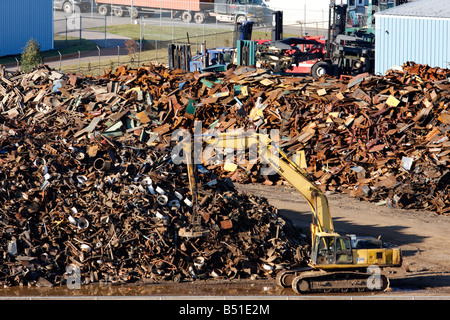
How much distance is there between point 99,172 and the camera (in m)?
16.9

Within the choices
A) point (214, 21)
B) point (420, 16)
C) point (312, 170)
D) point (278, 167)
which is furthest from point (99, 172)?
point (214, 21)

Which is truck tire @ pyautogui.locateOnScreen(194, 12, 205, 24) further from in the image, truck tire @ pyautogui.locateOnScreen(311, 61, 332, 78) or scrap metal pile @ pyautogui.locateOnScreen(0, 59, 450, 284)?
scrap metal pile @ pyautogui.locateOnScreen(0, 59, 450, 284)

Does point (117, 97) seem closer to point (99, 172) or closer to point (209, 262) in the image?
point (99, 172)

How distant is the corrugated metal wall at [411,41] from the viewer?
32.3m

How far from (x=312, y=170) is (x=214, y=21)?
3897cm

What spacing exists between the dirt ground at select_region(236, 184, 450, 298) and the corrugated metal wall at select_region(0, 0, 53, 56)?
2659cm

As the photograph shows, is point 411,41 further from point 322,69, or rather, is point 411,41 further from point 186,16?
point 186,16

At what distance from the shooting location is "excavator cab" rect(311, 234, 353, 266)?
547 inches

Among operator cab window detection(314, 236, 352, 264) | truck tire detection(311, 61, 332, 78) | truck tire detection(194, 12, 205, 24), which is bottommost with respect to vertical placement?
operator cab window detection(314, 236, 352, 264)

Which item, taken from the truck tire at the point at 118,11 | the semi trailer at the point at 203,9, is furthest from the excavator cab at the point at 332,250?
the truck tire at the point at 118,11

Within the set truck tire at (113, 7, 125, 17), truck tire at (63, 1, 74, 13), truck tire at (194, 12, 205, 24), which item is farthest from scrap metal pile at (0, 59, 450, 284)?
truck tire at (63, 1, 74, 13)

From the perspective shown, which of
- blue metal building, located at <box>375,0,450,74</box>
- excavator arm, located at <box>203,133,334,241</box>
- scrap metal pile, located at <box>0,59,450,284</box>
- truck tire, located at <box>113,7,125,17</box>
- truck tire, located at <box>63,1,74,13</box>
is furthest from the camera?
truck tire, located at <box>63,1,74,13</box>

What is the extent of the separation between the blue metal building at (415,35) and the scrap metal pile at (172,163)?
17.7 feet

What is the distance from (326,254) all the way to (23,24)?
35.9m
